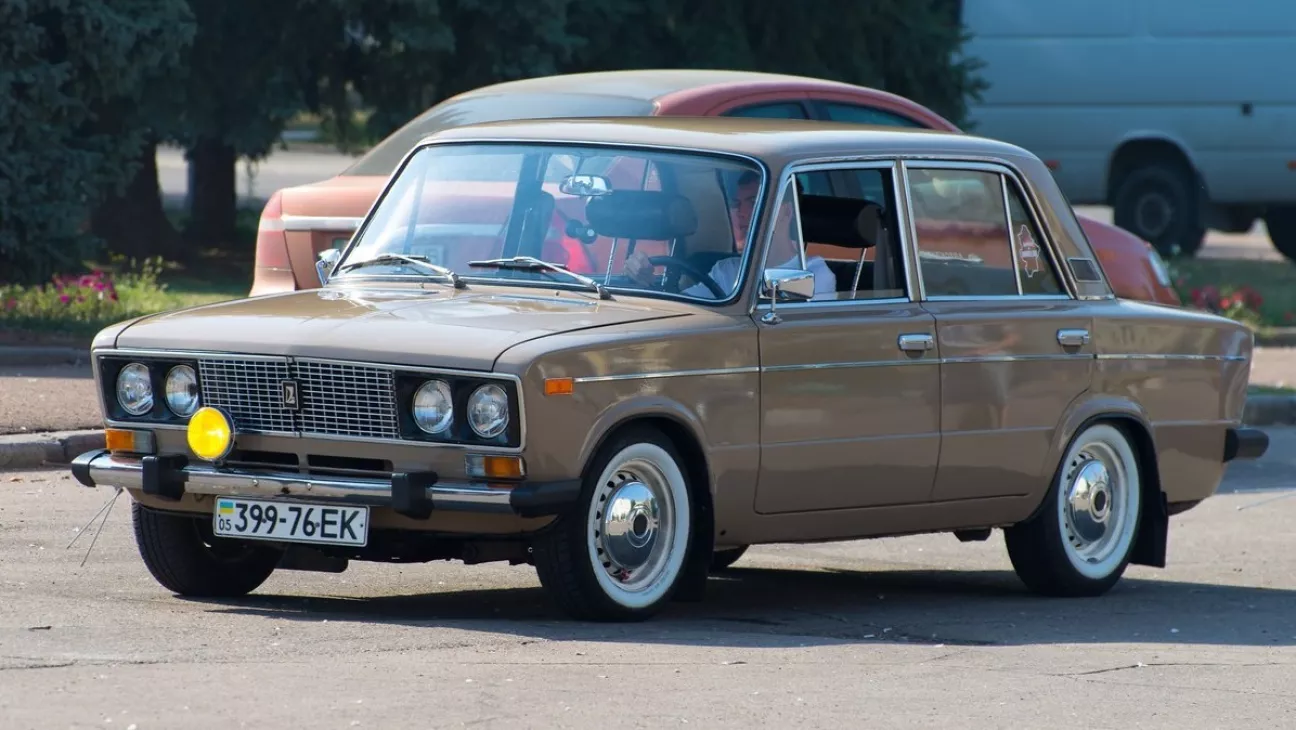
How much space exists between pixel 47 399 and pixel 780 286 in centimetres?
575

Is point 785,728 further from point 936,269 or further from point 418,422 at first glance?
point 936,269

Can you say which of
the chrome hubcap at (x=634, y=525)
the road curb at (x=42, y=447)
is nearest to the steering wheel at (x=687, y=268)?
the chrome hubcap at (x=634, y=525)

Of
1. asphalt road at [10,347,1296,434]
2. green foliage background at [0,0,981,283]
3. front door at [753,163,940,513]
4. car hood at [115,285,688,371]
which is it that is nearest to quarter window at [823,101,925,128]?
front door at [753,163,940,513]

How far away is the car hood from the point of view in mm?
6637

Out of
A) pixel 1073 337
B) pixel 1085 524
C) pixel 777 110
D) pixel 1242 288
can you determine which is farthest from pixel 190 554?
pixel 1242 288

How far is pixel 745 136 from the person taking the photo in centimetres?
775

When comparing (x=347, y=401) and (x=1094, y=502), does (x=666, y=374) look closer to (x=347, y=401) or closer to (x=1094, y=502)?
(x=347, y=401)

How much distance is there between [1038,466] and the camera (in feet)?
27.3

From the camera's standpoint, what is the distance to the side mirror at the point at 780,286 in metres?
7.28

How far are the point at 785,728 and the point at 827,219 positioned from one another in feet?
9.10

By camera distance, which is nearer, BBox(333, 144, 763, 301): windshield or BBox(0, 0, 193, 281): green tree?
BBox(333, 144, 763, 301): windshield

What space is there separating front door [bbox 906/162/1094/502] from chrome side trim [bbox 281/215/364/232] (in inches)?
128

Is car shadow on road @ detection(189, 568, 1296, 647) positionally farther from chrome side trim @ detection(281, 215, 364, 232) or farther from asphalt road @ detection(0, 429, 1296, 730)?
chrome side trim @ detection(281, 215, 364, 232)

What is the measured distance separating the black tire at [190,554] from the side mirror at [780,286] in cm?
182
